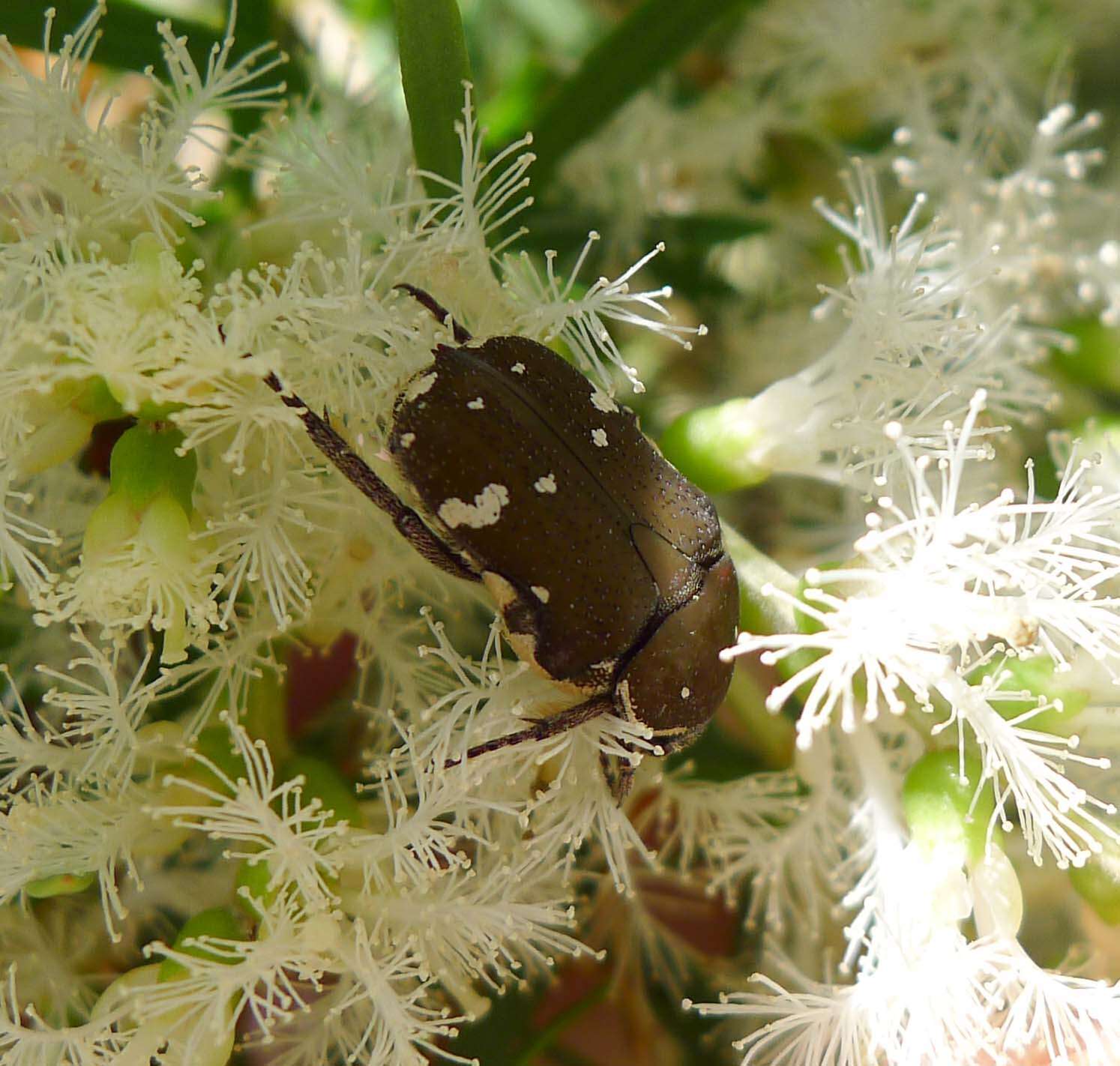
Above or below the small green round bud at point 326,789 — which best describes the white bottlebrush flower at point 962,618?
above

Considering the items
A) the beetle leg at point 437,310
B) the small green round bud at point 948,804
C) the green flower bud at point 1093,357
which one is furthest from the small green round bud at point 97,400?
the green flower bud at point 1093,357

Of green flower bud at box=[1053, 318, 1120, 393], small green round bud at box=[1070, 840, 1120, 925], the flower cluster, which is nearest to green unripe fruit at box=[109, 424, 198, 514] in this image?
the flower cluster

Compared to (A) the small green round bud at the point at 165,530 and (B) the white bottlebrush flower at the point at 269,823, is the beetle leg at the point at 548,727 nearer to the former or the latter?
(B) the white bottlebrush flower at the point at 269,823

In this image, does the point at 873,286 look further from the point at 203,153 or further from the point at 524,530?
the point at 203,153

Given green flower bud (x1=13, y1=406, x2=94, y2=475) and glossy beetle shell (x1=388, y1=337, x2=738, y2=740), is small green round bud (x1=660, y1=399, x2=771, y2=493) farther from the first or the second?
green flower bud (x1=13, y1=406, x2=94, y2=475)

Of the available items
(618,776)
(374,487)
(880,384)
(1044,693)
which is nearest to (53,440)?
(374,487)
